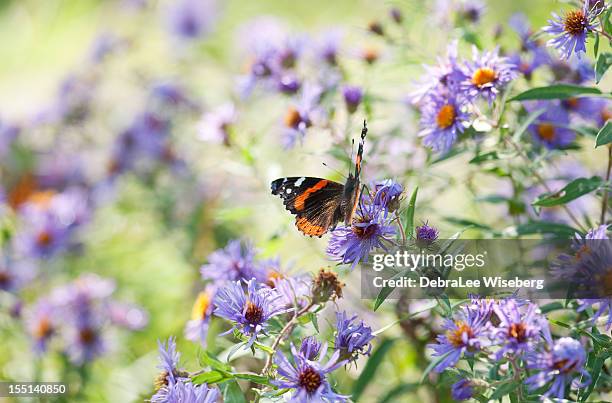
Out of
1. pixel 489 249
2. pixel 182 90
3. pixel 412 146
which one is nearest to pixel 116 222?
pixel 182 90

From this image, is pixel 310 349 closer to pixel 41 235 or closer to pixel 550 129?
pixel 550 129

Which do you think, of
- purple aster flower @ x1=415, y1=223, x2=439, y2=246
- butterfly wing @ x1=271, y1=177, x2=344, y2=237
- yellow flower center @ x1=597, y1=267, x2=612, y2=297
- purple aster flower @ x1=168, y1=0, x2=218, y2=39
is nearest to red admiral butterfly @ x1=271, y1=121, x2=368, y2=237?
butterfly wing @ x1=271, y1=177, x2=344, y2=237

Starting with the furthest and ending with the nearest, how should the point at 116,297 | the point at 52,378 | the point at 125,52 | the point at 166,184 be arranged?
the point at 125,52, the point at 166,184, the point at 116,297, the point at 52,378

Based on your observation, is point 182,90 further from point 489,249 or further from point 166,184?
point 489,249

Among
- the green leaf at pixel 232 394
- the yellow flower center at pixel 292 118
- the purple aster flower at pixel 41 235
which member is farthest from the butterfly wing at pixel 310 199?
the purple aster flower at pixel 41 235

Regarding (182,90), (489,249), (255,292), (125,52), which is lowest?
(255,292)

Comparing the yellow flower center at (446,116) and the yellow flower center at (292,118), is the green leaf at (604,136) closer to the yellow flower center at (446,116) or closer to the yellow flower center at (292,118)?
the yellow flower center at (446,116)

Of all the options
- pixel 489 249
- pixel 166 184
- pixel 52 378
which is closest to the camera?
pixel 489 249
